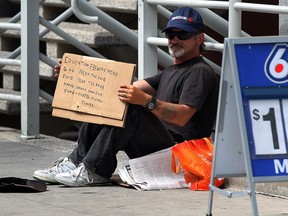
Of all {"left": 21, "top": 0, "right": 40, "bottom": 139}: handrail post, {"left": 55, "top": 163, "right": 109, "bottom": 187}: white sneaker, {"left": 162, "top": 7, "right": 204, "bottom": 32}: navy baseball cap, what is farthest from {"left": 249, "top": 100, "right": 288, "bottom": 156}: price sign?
{"left": 21, "top": 0, "right": 40, "bottom": 139}: handrail post

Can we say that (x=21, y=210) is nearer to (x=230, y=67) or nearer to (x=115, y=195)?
(x=115, y=195)

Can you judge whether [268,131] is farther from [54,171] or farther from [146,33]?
[146,33]

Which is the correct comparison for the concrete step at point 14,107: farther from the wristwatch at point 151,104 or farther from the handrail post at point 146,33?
the wristwatch at point 151,104

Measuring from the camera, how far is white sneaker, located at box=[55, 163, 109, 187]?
6.91m

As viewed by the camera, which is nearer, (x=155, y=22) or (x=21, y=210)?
(x=21, y=210)

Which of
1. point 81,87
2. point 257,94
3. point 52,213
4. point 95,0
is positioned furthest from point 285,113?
point 95,0

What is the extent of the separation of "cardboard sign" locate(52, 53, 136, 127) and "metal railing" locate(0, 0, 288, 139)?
2.76ft

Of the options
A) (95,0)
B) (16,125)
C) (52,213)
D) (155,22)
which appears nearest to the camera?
(52,213)

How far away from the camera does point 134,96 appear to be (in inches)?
261

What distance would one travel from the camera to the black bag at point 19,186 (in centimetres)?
679

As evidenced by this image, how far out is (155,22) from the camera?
815 cm

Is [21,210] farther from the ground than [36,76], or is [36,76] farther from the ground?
[36,76]

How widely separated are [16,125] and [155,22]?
3.27m

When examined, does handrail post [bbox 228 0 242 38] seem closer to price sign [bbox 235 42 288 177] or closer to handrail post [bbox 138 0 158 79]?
handrail post [bbox 138 0 158 79]
